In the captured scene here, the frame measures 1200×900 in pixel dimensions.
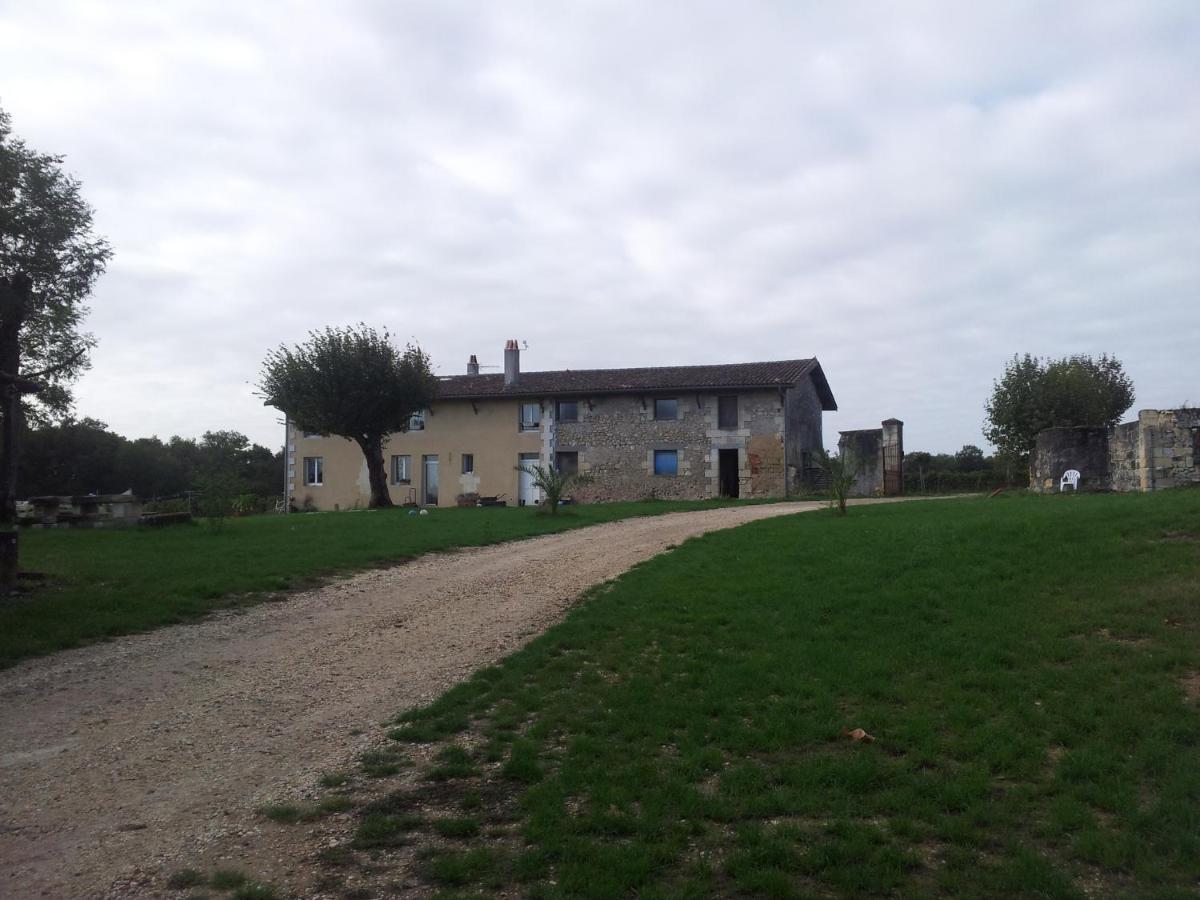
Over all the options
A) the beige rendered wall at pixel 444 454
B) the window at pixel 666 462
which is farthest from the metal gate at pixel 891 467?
the beige rendered wall at pixel 444 454

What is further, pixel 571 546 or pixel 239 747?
pixel 571 546

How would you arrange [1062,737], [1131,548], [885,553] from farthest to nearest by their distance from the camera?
1. [885,553]
2. [1131,548]
3. [1062,737]

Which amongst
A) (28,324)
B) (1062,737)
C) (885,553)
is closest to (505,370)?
(28,324)

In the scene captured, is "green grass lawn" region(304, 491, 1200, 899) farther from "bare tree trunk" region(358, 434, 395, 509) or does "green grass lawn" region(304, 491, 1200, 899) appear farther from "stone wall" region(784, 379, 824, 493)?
"bare tree trunk" region(358, 434, 395, 509)

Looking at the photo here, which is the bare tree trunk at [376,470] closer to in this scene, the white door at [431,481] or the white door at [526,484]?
the white door at [431,481]

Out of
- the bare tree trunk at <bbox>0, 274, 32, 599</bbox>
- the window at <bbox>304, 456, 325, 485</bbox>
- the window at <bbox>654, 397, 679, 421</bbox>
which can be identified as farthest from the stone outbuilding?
the window at <bbox>304, 456, 325, 485</bbox>

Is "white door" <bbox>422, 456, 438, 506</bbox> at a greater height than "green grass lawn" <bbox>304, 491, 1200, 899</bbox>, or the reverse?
"white door" <bbox>422, 456, 438, 506</bbox>

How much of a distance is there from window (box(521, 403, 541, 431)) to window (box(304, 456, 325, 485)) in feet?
31.6

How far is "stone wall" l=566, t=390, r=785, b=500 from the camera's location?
33406 millimetres

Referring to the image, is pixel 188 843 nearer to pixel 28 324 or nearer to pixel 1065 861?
pixel 1065 861

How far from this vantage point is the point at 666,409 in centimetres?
3494

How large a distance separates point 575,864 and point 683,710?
91.7 inches

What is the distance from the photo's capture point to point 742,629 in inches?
340

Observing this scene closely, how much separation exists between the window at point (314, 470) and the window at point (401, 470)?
342cm
